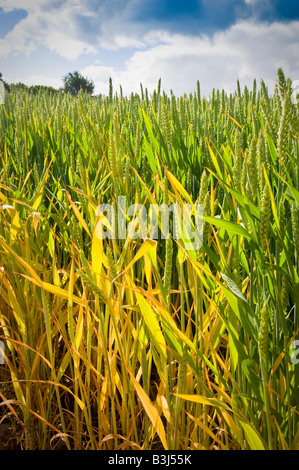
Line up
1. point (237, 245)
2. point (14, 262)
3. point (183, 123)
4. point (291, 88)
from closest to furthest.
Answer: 1. point (291, 88)
2. point (237, 245)
3. point (14, 262)
4. point (183, 123)

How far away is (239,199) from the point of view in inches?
23.3

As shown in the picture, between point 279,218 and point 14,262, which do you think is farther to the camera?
point 14,262

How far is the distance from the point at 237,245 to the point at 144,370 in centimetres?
27

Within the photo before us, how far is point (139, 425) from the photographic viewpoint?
965 millimetres

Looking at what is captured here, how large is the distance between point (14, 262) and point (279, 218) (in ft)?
2.06

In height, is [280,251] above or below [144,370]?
above

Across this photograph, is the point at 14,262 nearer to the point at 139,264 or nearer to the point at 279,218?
the point at 139,264

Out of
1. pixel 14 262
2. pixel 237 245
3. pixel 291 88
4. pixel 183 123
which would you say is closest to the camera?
pixel 291 88

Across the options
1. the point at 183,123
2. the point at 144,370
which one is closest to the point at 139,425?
the point at 144,370

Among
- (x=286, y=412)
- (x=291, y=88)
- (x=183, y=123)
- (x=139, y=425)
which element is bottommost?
(x=139, y=425)

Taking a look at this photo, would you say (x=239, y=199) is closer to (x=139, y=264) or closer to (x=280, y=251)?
(x=280, y=251)

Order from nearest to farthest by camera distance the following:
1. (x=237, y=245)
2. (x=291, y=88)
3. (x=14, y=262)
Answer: (x=291, y=88) < (x=237, y=245) < (x=14, y=262)
